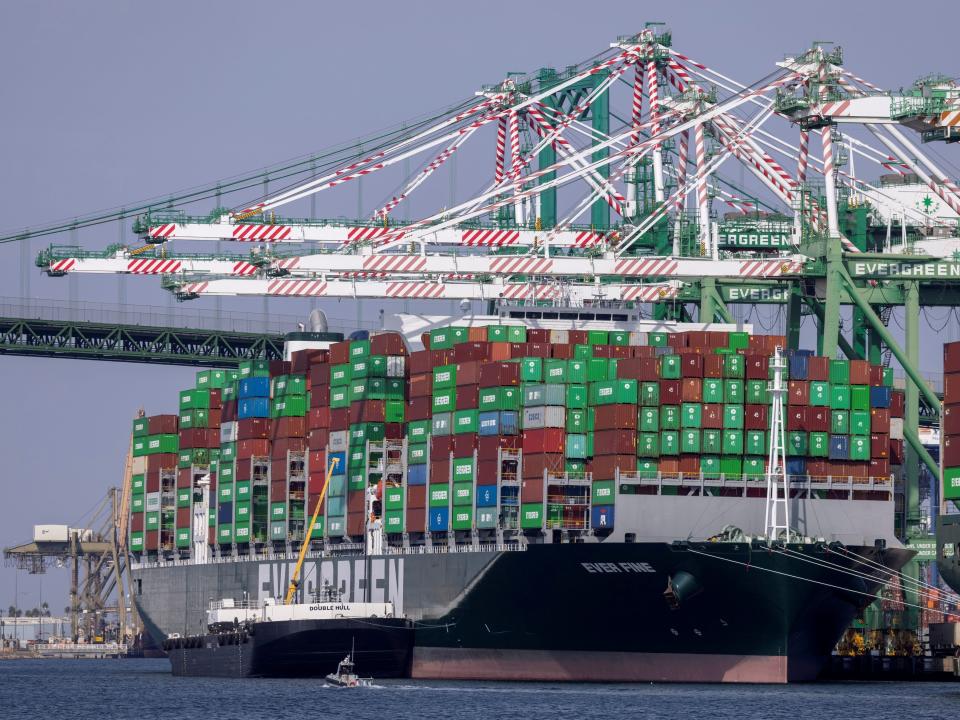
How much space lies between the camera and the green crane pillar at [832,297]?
7169cm

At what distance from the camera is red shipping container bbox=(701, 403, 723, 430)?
215 ft

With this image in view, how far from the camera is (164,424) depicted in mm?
92500

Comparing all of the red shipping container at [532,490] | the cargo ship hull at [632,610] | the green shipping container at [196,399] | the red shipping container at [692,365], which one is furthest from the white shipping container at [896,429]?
the green shipping container at [196,399]

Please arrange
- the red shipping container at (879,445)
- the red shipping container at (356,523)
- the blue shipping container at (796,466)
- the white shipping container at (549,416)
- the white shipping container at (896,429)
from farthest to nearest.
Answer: the red shipping container at (356,523)
the white shipping container at (896,429)
the white shipping container at (549,416)
the red shipping container at (879,445)
the blue shipping container at (796,466)

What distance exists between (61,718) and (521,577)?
1510 centimetres

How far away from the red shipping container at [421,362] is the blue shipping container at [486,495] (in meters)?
5.92

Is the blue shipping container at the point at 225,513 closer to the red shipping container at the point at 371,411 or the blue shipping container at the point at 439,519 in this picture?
the red shipping container at the point at 371,411

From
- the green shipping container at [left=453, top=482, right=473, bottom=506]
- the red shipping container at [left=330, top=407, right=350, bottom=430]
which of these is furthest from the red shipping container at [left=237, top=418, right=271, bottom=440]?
the green shipping container at [left=453, top=482, right=473, bottom=506]

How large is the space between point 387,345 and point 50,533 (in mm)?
79049

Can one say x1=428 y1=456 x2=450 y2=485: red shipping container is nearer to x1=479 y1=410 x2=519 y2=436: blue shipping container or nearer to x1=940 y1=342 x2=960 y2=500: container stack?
x1=479 y1=410 x2=519 y2=436: blue shipping container

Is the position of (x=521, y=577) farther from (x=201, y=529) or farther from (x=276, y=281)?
(x=201, y=529)

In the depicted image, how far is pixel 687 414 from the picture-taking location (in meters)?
65.6

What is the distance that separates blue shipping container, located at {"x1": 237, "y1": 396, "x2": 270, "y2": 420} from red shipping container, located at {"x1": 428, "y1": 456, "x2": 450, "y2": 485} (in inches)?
474

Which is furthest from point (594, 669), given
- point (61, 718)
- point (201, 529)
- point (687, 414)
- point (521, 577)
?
point (201, 529)
